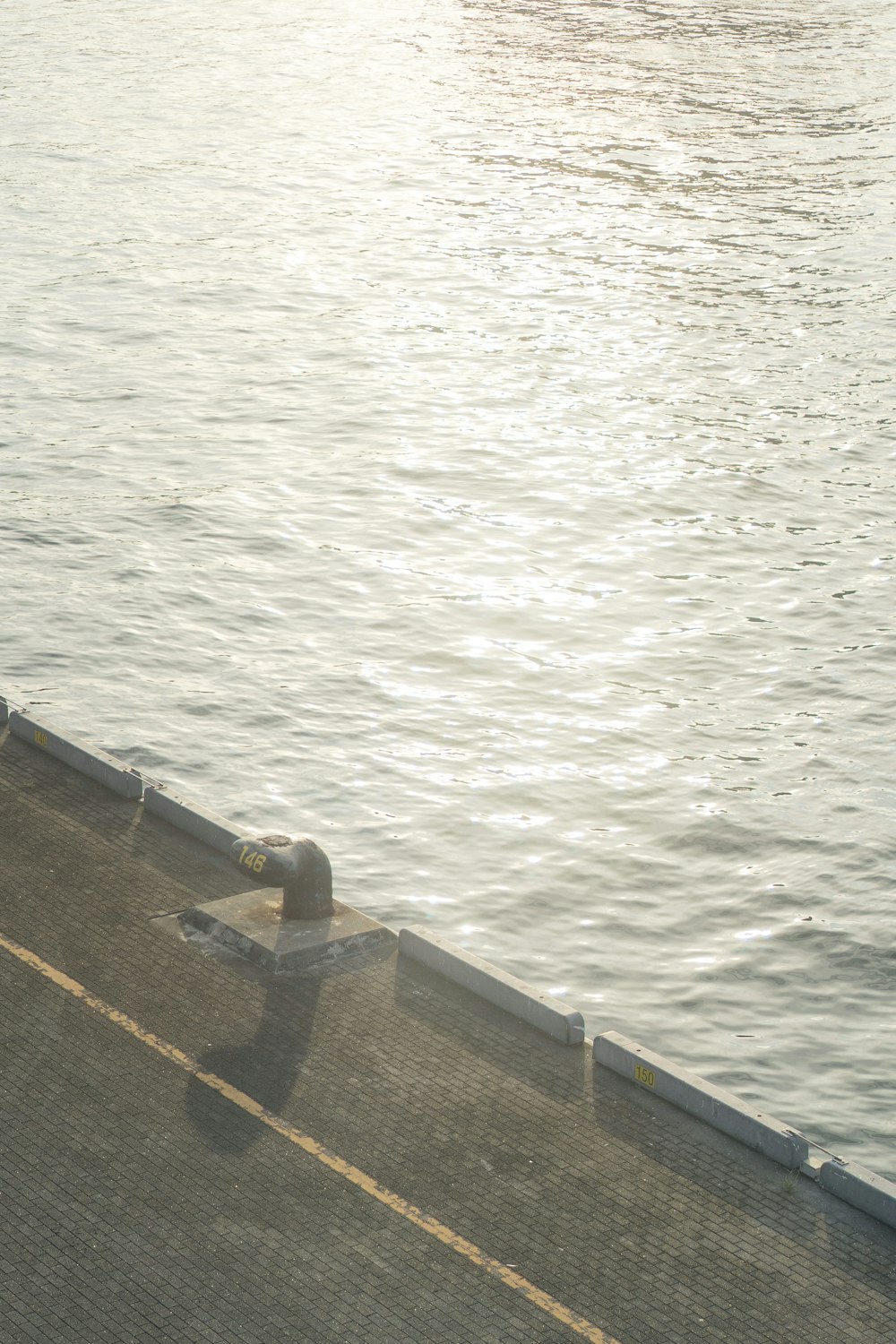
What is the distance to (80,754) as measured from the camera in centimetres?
1767

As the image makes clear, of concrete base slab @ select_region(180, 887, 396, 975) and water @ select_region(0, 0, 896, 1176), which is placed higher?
water @ select_region(0, 0, 896, 1176)

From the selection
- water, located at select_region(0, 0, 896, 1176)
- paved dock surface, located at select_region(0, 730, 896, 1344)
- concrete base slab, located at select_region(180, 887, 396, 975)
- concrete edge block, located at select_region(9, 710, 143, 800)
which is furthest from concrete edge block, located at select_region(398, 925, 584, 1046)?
concrete edge block, located at select_region(9, 710, 143, 800)

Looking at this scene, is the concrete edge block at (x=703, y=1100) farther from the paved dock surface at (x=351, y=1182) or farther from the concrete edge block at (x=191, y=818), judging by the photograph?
the concrete edge block at (x=191, y=818)

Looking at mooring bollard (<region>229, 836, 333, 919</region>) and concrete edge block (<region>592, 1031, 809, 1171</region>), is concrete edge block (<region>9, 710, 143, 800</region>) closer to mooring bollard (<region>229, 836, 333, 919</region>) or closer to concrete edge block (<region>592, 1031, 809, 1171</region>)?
mooring bollard (<region>229, 836, 333, 919</region>)

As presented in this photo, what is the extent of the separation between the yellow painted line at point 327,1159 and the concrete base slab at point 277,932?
1.39 metres

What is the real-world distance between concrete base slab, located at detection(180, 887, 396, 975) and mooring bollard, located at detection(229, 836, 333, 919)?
0.43 ft

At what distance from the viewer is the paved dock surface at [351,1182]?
1066 centimetres

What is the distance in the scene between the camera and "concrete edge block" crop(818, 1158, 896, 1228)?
11.6 metres

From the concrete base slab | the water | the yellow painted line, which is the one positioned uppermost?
the water

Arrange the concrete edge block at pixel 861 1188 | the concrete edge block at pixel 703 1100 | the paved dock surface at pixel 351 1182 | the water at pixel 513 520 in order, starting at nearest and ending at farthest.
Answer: the paved dock surface at pixel 351 1182
the concrete edge block at pixel 861 1188
the concrete edge block at pixel 703 1100
the water at pixel 513 520

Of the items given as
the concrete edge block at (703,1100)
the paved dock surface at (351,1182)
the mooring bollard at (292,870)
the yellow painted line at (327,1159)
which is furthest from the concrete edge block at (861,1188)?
the mooring bollard at (292,870)

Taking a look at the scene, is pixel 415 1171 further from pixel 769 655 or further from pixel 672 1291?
pixel 769 655

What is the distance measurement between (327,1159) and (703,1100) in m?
2.81

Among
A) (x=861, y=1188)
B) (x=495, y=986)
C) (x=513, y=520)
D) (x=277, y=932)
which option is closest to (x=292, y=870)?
(x=277, y=932)
